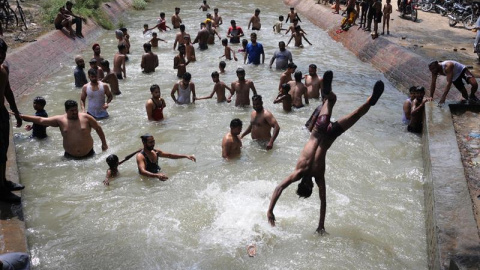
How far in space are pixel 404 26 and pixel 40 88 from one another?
13.4 m

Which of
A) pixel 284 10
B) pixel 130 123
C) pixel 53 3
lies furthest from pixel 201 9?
pixel 130 123

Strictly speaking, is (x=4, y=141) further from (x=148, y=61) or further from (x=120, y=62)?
(x=148, y=61)

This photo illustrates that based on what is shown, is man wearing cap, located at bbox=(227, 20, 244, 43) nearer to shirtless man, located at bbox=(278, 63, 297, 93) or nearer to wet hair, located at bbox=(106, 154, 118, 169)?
shirtless man, located at bbox=(278, 63, 297, 93)

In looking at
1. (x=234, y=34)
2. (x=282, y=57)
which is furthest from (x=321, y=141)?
(x=234, y=34)

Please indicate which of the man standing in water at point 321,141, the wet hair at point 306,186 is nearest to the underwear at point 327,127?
the man standing in water at point 321,141

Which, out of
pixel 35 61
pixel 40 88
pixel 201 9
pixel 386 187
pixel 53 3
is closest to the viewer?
pixel 386 187

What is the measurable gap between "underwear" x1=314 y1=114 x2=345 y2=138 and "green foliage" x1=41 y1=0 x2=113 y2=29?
1461 centimetres

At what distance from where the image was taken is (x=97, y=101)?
9461 millimetres

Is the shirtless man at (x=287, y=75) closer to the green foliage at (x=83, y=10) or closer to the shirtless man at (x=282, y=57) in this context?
the shirtless man at (x=282, y=57)

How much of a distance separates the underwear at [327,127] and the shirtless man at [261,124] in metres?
3.14

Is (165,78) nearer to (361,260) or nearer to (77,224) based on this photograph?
(77,224)

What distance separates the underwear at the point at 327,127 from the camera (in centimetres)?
480

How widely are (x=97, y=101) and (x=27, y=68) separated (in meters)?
3.93

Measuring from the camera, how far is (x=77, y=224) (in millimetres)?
6184
